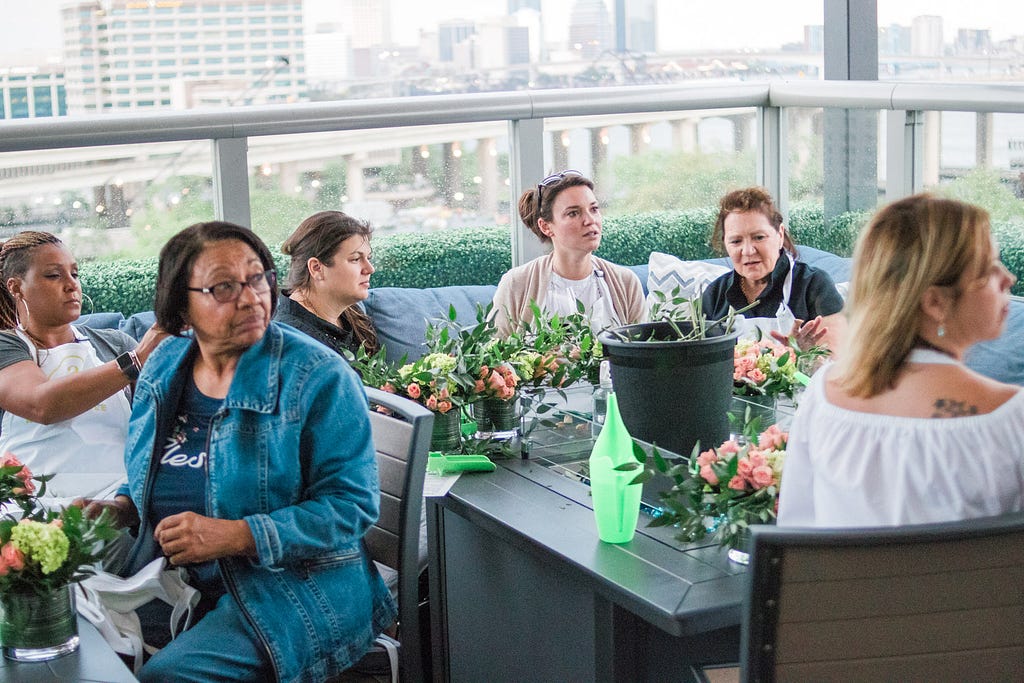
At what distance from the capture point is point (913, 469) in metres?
1.57

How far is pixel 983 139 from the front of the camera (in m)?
4.15

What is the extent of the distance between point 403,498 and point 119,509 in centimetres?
54

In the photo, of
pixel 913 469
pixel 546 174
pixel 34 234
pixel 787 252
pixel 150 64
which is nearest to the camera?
pixel 913 469

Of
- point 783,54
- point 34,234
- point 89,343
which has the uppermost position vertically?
point 783,54

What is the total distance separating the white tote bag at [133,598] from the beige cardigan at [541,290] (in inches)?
73.1

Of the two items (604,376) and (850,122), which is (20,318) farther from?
(850,122)

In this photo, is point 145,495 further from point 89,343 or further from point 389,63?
point 389,63

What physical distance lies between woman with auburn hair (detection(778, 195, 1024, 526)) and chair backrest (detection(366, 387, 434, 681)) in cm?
84

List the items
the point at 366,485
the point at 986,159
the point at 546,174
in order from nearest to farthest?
the point at 366,485, the point at 986,159, the point at 546,174

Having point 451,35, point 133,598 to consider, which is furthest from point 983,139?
point 451,35

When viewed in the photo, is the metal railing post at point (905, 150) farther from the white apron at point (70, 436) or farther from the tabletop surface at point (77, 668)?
the tabletop surface at point (77, 668)

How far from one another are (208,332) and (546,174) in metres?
2.59

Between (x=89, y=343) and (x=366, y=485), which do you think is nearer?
(x=366, y=485)

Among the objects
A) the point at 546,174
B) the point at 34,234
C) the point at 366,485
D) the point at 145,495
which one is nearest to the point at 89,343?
the point at 34,234
